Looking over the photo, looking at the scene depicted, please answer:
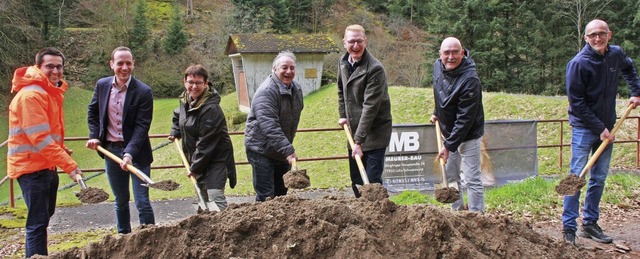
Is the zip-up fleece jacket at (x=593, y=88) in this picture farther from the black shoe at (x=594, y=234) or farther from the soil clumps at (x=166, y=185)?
the soil clumps at (x=166, y=185)

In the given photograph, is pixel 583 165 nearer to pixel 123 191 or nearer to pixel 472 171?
pixel 472 171

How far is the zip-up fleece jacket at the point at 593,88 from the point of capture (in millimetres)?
4902

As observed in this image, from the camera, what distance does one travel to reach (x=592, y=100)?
499cm

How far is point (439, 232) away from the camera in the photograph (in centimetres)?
Result: 329

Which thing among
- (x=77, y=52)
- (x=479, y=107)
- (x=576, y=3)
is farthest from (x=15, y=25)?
(x=576, y=3)

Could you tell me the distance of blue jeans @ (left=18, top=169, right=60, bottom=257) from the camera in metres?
4.22

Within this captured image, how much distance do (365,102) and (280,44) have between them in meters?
22.6

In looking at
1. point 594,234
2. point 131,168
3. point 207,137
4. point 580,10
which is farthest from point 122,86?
point 580,10

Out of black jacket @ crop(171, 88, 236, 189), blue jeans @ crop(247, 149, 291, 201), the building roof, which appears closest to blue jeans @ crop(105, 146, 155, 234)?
black jacket @ crop(171, 88, 236, 189)

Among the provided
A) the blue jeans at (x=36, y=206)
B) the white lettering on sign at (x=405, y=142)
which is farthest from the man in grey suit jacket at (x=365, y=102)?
the white lettering on sign at (x=405, y=142)

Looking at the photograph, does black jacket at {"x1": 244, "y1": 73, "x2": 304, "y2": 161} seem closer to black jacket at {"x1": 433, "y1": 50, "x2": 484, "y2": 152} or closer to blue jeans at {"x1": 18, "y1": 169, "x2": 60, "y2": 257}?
black jacket at {"x1": 433, "y1": 50, "x2": 484, "y2": 152}

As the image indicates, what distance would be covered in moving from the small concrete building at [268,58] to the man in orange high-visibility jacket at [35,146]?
21.4m

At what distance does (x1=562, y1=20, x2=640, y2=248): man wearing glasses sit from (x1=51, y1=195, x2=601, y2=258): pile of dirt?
1623mm

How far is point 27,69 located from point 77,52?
132 ft
